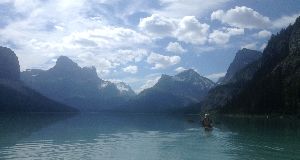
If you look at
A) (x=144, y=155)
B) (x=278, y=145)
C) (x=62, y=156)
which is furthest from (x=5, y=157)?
(x=278, y=145)

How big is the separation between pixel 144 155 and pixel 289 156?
2069 centimetres

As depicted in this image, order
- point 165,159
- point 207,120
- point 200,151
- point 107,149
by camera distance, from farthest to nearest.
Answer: point 207,120, point 107,149, point 200,151, point 165,159

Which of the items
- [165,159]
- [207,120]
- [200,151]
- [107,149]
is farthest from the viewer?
[207,120]

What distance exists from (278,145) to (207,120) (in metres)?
40.6

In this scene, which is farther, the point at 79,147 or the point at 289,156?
the point at 79,147

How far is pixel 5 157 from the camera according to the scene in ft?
185

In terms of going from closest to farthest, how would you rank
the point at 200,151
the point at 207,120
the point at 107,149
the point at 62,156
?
1. the point at 62,156
2. the point at 200,151
3. the point at 107,149
4. the point at 207,120

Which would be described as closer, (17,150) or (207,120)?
(17,150)

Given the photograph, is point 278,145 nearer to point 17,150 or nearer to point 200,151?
point 200,151

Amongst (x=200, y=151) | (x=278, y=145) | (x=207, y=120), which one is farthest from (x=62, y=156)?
(x=207, y=120)

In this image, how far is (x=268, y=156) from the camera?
56.2m

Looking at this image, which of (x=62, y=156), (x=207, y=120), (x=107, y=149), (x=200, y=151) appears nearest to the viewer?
(x=62, y=156)

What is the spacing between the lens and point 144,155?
191 ft

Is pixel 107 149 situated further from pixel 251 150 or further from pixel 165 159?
pixel 251 150
